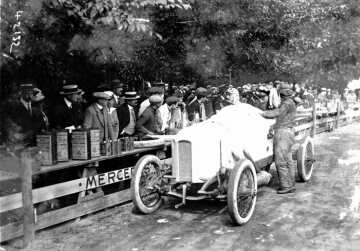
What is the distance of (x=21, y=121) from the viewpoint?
21.2 ft

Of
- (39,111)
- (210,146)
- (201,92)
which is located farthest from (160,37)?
(201,92)

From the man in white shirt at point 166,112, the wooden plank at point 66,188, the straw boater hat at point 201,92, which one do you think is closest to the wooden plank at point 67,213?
the wooden plank at point 66,188

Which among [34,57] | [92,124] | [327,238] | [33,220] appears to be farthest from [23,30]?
[327,238]

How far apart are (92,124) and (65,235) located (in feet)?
6.21

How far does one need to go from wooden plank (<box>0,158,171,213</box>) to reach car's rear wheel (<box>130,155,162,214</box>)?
2.16ft

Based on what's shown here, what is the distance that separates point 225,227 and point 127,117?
3.05 metres

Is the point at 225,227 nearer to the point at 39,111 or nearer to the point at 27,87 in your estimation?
the point at 39,111

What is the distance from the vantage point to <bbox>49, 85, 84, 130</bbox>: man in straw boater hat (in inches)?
290

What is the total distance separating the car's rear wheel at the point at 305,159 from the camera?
29.1ft

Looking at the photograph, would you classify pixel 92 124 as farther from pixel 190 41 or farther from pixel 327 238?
pixel 190 41

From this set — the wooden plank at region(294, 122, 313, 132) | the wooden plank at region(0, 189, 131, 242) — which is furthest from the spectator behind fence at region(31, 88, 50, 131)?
the wooden plank at region(294, 122, 313, 132)

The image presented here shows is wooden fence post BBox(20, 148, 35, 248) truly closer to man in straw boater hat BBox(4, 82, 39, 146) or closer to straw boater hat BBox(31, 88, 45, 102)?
man in straw boater hat BBox(4, 82, 39, 146)

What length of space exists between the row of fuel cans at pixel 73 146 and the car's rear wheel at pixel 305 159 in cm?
371

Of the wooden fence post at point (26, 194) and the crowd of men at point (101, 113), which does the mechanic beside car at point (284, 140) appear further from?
the wooden fence post at point (26, 194)
